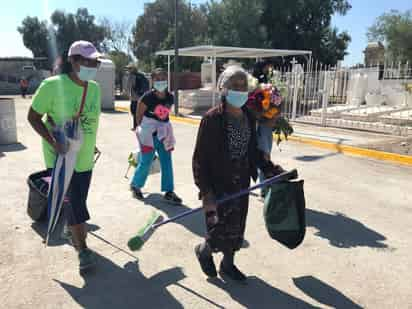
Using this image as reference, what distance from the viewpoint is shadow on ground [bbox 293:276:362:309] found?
2.82 meters

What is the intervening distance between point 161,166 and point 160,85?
3.28ft

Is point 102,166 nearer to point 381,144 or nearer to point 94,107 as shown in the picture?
point 94,107

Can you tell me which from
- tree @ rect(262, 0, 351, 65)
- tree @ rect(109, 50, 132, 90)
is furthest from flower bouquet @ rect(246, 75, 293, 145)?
tree @ rect(109, 50, 132, 90)

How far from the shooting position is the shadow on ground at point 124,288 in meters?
2.78

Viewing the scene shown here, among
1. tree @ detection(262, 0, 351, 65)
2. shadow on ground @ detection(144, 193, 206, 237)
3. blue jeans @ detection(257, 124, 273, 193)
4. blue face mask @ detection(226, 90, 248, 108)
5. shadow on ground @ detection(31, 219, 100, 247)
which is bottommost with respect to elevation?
shadow on ground @ detection(31, 219, 100, 247)

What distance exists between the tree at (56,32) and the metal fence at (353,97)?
34684mm

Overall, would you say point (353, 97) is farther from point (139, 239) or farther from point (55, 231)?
point (139, 239)

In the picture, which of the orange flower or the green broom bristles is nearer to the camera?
the green broom bristles

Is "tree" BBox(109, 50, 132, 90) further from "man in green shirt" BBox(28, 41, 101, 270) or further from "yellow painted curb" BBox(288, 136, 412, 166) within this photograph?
"man in green shirt" BBox(28, 41, 101, 270)

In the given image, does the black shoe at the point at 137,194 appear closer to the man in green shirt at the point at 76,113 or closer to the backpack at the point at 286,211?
the man in green shirt at the point at 76,113

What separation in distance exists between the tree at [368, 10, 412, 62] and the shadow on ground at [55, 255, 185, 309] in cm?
3420

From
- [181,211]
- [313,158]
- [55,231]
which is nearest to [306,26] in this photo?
[313,158]

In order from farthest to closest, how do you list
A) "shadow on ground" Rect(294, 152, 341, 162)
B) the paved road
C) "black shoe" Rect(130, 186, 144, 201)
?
"shadow on ground" Rect(294, 152, 341, 162) < "black shoe" Rect(130, 186, 144, 201) < the paved road

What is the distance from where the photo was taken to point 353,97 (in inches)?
617
